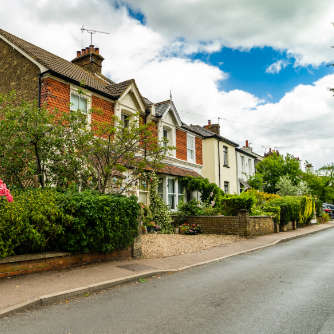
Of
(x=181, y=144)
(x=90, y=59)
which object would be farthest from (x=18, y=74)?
(x=181, y=144)

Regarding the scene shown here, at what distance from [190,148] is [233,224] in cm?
924

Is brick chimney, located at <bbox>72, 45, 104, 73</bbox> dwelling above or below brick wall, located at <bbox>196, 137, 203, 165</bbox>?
above

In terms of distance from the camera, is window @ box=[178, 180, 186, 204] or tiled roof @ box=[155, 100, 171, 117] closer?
tiled roof @ box=[155, 100, 171, 117]

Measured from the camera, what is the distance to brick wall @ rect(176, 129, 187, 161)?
21.6m

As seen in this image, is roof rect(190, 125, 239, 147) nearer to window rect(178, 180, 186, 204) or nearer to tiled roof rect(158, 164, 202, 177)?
tiled roof rect(158, 164, 202, 177)

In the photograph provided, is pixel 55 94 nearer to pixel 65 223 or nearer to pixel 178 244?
pixel 178 244

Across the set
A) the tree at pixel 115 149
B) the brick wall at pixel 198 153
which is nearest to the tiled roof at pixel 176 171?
the brick wall at pixel 198 153

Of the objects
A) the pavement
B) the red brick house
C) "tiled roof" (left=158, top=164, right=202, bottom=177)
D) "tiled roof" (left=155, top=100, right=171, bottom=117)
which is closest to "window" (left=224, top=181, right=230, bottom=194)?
the red brick house

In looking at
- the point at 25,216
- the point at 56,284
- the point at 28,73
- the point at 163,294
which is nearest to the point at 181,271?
the point at 163,294

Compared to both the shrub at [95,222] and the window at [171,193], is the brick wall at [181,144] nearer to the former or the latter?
the window at [171,193]

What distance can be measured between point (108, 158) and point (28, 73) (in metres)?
7.51

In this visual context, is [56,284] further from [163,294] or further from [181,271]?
[181,271]

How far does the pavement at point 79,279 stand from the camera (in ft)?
16.9

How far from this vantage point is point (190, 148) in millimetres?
23188
